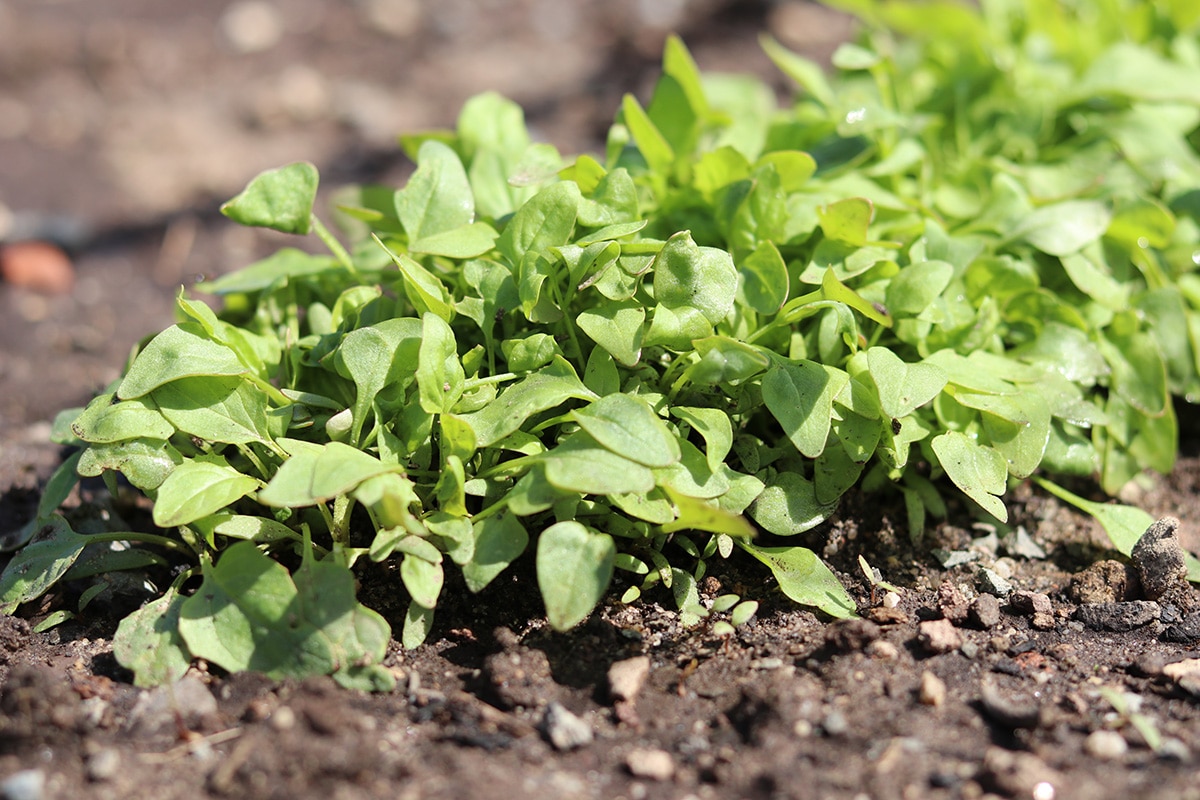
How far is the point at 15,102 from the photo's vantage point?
4246mm

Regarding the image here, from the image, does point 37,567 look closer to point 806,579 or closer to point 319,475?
point 319,475

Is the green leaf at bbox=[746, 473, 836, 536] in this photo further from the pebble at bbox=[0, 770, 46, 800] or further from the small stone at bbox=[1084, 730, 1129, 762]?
the pebble at bbox=[0, 770, 46, 800]

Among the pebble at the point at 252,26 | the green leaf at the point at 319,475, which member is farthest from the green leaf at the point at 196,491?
the pebble at the point at 252,26

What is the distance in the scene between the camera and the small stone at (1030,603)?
75.5 inches

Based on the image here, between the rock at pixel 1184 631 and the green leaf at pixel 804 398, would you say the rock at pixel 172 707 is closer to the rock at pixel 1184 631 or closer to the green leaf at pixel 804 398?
the green leaf at pixel 804 398

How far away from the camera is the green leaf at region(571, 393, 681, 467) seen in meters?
1.61

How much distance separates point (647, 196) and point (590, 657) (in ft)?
3.43

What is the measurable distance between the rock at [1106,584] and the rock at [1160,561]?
30 mm

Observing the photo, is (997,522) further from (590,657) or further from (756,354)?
(590,657)

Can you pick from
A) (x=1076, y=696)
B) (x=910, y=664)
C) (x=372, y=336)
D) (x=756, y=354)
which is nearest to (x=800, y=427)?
(x=756, y=354)

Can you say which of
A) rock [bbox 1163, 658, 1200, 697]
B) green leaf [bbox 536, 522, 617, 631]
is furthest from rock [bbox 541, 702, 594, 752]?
rock [bbox 1163, 658, 1200, 697]

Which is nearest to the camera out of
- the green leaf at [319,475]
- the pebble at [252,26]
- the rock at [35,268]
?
the green leaf at [319,475]

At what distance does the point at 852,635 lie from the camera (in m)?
1.74

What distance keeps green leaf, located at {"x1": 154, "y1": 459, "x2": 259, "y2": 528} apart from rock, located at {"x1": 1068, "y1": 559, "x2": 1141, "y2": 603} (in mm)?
1599
